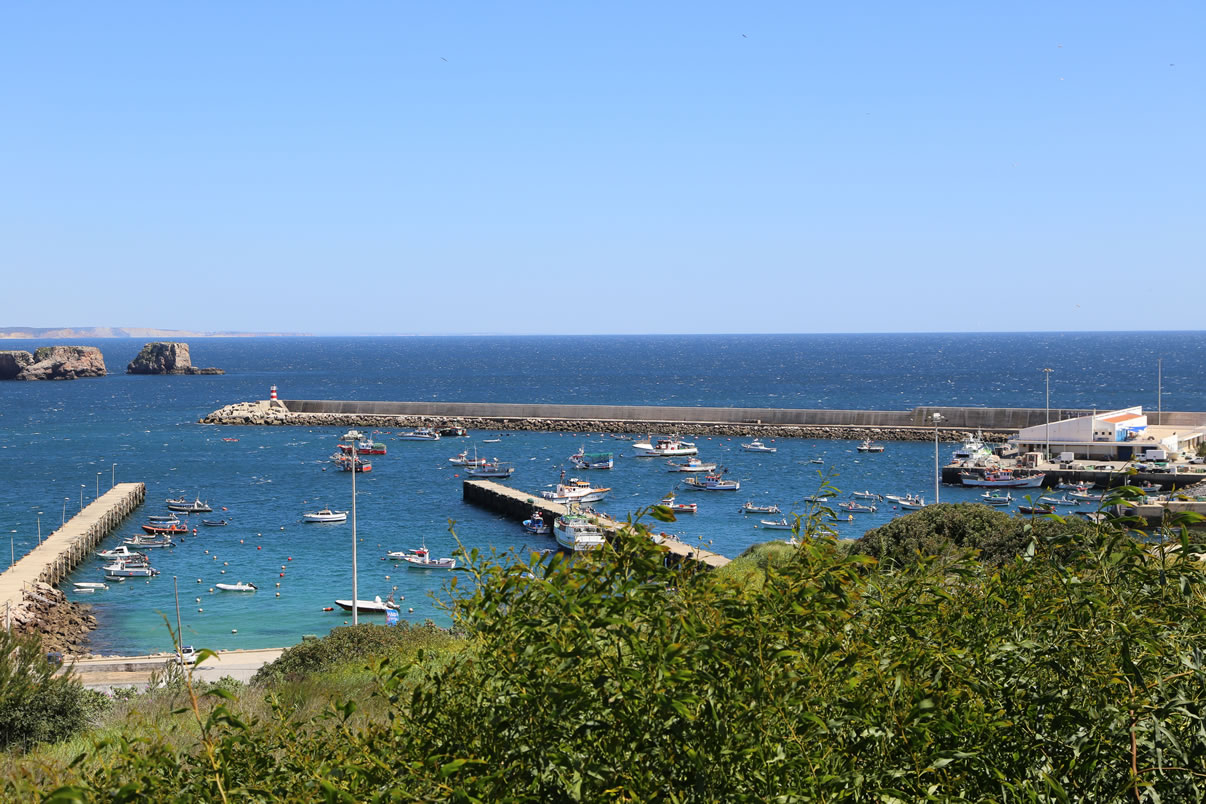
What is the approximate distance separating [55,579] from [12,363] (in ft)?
473

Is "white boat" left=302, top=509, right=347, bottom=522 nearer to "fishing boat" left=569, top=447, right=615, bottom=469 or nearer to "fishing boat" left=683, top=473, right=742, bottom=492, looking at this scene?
"fishing boat" left=569, top=447, right=615, bottom=469

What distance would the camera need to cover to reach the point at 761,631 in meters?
4.64

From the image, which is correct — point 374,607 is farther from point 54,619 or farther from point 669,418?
point 669,418

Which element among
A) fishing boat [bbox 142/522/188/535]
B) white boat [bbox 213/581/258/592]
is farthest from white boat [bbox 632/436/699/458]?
white boat [bbox 213/581/258/592]

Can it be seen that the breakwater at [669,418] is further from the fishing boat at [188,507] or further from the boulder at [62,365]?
the boulder at [62,365]

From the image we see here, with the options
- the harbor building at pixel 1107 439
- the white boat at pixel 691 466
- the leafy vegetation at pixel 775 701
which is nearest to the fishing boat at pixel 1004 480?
the harbor building at pixel 1107 439

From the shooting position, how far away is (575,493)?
56000 mm

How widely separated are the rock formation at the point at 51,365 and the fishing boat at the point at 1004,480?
473 feet

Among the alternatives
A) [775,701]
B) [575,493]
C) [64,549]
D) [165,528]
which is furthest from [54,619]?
[775,701]

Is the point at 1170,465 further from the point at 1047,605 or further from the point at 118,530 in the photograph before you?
the point at 1047,605

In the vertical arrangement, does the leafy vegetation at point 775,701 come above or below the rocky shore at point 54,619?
above

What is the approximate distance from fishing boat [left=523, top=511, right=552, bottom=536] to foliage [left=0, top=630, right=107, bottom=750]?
32873mm

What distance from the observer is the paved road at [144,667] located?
2439 cm

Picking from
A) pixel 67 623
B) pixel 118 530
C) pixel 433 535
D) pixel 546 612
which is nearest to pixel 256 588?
pixel 67 623
